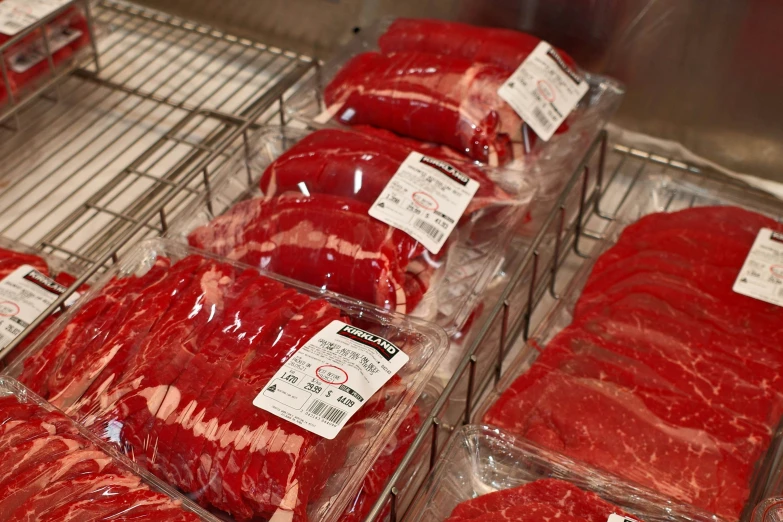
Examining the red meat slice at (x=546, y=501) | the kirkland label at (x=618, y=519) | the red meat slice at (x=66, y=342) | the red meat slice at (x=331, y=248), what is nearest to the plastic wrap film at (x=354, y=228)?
the red meat slice at (x=331, y=248)

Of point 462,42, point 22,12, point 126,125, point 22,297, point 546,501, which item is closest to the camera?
point 546,501

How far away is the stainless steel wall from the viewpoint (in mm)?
1797

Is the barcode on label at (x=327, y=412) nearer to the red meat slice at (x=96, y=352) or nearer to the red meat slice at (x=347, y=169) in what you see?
the red meat slice at (x=96, y=352)

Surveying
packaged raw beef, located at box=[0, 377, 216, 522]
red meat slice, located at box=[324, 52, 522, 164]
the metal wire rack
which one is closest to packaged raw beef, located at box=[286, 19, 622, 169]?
red meat slice, located at box=[324, 52, 522, 164]

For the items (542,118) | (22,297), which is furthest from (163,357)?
(542,118)

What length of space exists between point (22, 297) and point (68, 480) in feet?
1.91

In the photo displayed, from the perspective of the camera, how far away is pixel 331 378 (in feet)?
3.97

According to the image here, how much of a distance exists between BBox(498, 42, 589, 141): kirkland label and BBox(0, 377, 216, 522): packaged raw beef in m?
1.00

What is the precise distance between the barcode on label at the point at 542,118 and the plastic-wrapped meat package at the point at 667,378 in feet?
1.00

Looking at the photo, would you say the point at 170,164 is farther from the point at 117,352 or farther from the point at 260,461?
the point at 260,461

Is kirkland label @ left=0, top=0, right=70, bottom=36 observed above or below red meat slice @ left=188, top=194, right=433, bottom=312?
above

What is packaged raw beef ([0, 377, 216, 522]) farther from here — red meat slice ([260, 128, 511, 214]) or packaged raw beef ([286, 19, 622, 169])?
packaged raw beef ([286, 19, 622, 169])

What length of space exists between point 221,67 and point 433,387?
4.24 feet

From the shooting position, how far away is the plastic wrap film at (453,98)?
1699 mm
